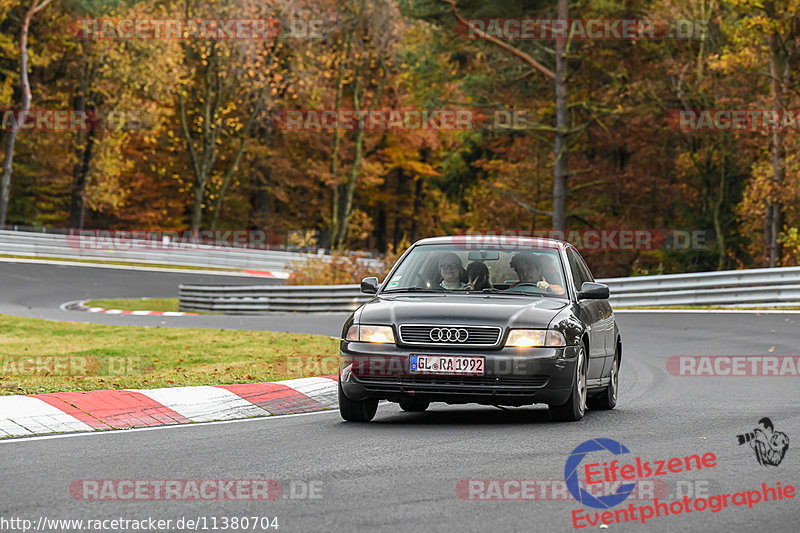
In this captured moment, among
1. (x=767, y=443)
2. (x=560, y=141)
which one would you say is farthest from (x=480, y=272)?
(x=560, y=141)

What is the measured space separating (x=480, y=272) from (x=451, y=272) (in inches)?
10.6

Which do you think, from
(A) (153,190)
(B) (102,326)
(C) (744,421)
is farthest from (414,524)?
(A) (153,190)

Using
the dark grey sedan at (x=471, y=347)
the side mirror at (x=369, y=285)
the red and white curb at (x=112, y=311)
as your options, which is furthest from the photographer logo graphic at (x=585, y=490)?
the red and white curb at (x=112, y=311)

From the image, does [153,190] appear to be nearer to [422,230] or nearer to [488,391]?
[422,230]

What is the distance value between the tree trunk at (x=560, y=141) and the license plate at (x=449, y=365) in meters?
32.2

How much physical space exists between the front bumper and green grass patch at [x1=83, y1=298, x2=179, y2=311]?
23892 mm

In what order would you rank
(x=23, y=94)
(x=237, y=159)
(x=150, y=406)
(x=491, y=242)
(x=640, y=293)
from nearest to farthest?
(x=150, y=406) → (x=491, y=242) → (x=640, y=293) → (x=23, y=94) → (x=237, y=159)

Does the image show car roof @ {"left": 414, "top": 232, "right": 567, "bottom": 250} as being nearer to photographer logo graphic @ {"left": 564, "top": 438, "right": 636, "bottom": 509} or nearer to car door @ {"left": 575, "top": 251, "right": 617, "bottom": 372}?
car door @ {"left": 575, "top": 251, "right": 617, "bottom": 372}

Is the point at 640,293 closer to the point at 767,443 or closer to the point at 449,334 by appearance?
the point at 449,334

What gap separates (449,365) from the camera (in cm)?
979

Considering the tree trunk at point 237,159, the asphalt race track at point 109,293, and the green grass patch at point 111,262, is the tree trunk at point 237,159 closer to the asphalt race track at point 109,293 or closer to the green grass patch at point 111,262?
the green grass patch at point 111,262

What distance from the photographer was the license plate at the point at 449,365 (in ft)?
32.1

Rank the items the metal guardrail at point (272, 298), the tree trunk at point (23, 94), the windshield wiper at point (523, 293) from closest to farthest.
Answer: the windshield wiper at point (523, 293), the metal guardrail at point (272, 298), the tree trunk at point (23, 94)

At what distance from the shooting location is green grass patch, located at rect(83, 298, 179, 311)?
3338 centimetres
